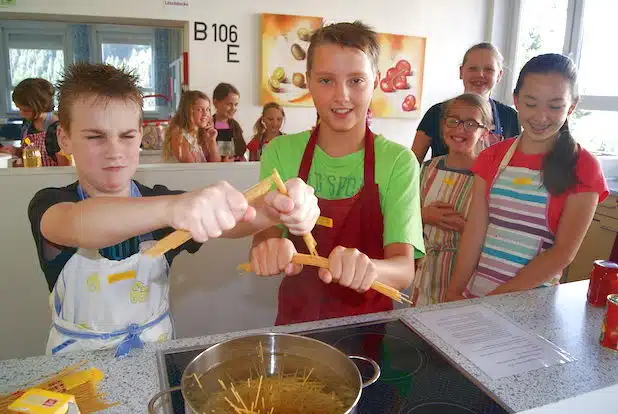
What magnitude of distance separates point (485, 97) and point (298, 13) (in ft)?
8.17

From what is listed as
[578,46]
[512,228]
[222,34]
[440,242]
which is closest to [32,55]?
[222,34]

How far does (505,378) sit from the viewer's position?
87 centimetres

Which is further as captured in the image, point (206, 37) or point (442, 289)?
point (206, 37)

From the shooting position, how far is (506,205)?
1.42 metres

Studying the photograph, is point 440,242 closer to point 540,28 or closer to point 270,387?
point 270,387

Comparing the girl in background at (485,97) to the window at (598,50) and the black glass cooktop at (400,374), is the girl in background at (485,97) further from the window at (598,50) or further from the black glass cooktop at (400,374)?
the window at (598,50)

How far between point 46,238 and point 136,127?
11.3 inches

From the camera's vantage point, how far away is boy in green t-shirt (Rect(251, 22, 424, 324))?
1.14m

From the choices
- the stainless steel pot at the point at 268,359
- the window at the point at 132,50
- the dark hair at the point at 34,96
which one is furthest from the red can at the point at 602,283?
the window at the point at 132,50

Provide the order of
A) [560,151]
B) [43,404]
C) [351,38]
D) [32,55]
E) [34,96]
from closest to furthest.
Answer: [43,404], [351,38], [560,151], [34,96], [32,55]

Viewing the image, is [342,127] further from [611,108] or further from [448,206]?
[611,108]

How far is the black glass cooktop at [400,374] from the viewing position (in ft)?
2.56

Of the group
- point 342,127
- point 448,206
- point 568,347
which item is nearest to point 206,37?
point 448,206

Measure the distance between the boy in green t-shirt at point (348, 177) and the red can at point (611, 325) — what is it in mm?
395
